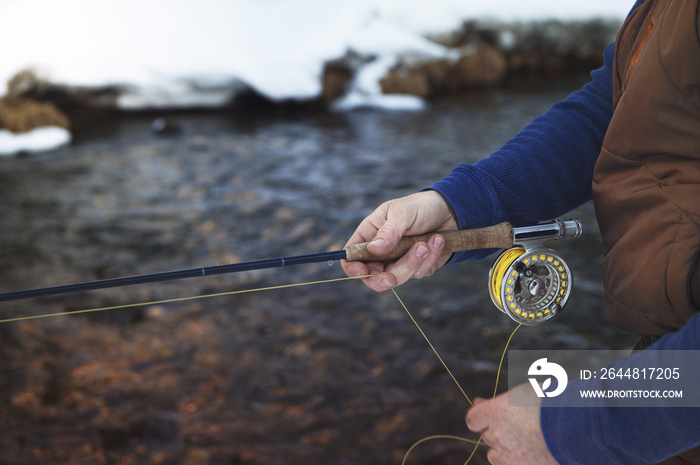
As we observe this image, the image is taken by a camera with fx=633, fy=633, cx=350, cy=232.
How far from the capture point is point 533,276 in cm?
99

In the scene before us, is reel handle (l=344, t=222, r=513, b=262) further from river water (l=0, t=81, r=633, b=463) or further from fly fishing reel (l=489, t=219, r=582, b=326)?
river water (l=0, t=81, r=633, b=463)

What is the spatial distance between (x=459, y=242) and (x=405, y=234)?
8 centimetres

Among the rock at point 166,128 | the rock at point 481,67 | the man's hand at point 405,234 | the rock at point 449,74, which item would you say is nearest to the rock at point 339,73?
the rock at point 449,74

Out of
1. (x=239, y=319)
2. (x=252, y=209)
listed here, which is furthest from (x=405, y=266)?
(x=252, y=209)

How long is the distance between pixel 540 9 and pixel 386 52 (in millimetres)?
2379

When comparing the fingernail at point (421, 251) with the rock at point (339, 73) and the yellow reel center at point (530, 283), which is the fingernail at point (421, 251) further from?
the rock at point (339, 73)

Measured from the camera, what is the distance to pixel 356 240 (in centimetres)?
104

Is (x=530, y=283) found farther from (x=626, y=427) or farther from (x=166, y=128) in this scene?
(x=166, y=128)

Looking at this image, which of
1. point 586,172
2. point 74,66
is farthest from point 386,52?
point 586,172

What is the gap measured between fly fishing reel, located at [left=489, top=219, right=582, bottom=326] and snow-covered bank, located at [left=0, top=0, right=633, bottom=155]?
5531 millimetres

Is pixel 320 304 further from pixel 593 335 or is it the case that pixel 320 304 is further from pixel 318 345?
pixel 593 335

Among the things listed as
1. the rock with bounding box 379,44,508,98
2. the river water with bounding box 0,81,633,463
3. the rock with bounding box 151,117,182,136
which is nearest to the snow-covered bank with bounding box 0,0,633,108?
the rock with bounding box 379,44,508,98

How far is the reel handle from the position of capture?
959 mm

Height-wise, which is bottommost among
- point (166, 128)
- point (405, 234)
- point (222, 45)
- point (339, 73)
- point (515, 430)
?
point (515, 430)
